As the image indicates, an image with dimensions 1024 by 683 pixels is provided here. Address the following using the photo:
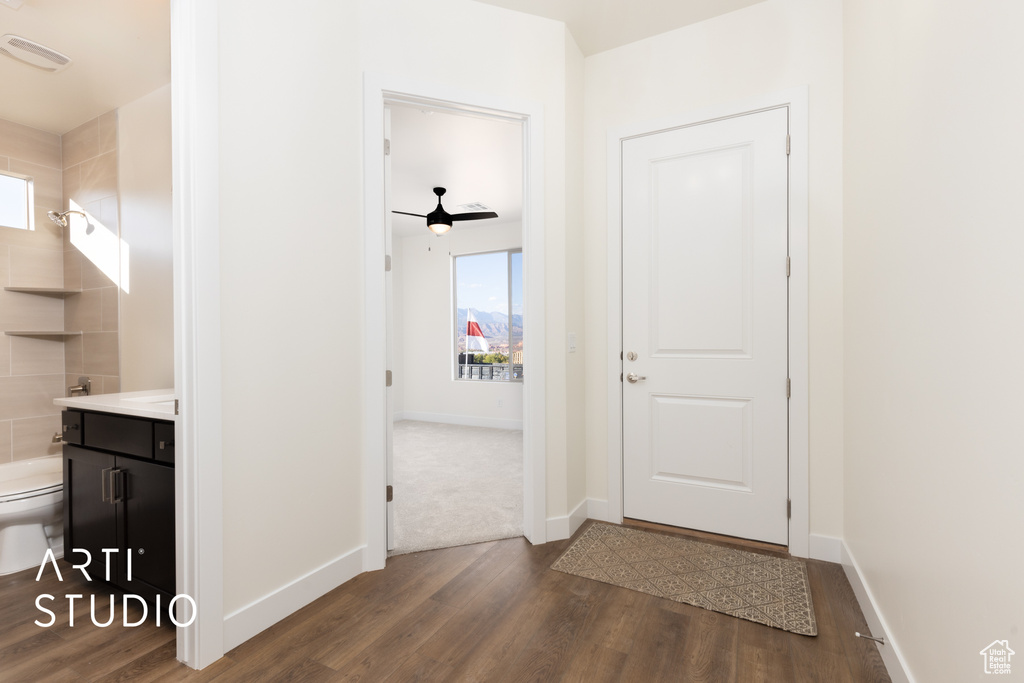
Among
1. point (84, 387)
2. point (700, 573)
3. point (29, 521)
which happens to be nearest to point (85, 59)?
point (84, 387)

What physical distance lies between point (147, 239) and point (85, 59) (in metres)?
0.95

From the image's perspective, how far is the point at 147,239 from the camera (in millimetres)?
2807

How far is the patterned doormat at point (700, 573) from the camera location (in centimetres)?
189

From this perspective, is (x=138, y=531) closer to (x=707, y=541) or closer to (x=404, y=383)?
(x=707, y=541)

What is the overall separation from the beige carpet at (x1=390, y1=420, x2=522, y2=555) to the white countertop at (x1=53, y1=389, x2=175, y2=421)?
4.20 ft

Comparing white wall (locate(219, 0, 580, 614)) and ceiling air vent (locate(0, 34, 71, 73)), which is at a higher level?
ceiling air vent (locate(0, 34, 71, 73))

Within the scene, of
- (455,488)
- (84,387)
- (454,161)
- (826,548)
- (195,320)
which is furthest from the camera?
(454,161)

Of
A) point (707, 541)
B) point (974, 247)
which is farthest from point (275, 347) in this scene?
point (707, 541)

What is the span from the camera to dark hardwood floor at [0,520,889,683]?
1535 millimetres

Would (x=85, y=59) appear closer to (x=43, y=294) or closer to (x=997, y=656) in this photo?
(x=43, y=294)

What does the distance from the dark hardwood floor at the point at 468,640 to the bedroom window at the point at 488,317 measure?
4.37m

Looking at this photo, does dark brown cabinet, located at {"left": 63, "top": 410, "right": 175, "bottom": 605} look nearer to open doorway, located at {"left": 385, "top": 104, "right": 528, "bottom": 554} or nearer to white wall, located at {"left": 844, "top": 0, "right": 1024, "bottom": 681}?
open doorway, located at {"left": 385, "top": 104, "right": 528, "bottom": 554}

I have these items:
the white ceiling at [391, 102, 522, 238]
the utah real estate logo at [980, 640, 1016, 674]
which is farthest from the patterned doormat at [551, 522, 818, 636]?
the white ceiling at [391, 102, 522, 238]

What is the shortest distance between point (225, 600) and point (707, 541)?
7.45 ft
